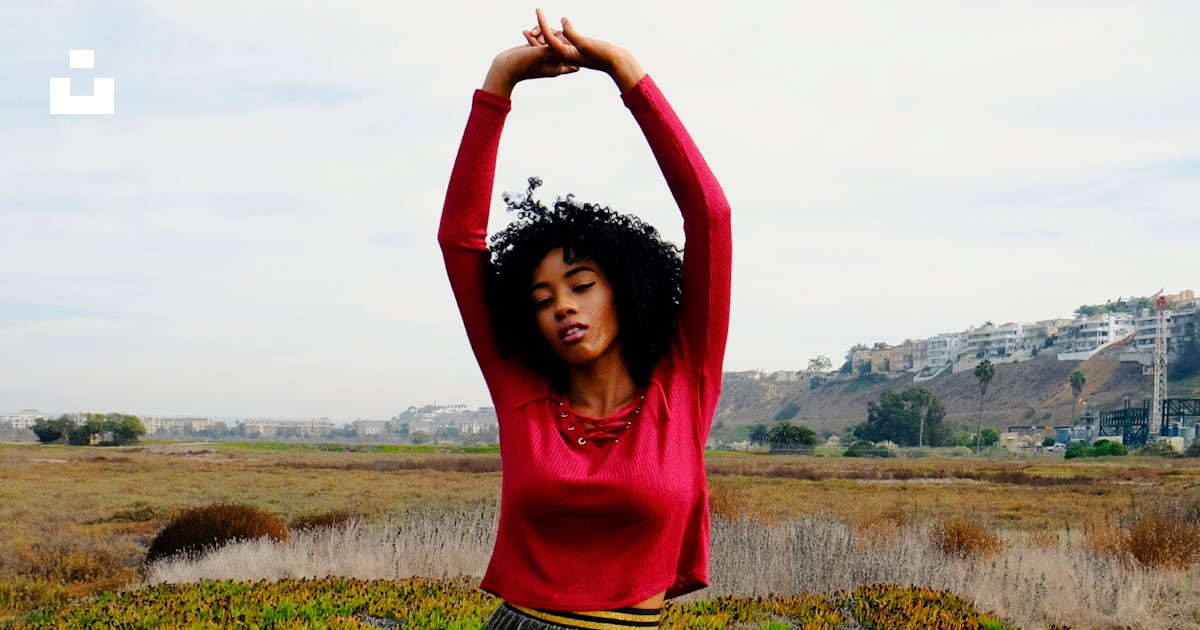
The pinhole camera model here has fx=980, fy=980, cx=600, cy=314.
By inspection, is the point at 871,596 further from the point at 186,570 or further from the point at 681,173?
the point at 186,570

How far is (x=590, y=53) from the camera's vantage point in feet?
6.68

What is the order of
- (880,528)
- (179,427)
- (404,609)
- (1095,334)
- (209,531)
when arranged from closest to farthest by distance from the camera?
(404,609)
(209,531)
(880,528)
(1095,334)
(179,427)

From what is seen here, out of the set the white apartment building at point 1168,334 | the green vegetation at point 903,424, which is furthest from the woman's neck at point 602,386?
the white apartment building at point 1168,334

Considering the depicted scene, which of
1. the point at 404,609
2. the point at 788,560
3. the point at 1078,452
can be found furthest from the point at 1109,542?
the point at 1078,452

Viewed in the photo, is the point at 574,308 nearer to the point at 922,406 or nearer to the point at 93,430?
the point at 93,430

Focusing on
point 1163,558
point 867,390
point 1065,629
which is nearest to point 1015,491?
point 1163,558

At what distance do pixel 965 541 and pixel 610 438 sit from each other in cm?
1191

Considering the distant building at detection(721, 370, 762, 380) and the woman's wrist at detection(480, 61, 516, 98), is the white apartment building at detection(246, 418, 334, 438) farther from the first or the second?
the woman's wrist at detection(480, 61, 516, 98)

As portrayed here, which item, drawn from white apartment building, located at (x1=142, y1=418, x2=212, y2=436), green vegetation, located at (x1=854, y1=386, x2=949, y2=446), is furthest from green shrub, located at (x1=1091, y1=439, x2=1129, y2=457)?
white apartment building, located at (x1=142, y1=418, x2=212, y2=436)

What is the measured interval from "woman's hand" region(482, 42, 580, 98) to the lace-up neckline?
0.70 meters

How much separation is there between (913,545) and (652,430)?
359 inches

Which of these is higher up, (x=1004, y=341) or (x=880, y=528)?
(x=1004, y=341)

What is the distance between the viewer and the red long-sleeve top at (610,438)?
194 cm

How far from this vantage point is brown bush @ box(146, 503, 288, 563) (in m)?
12.7
